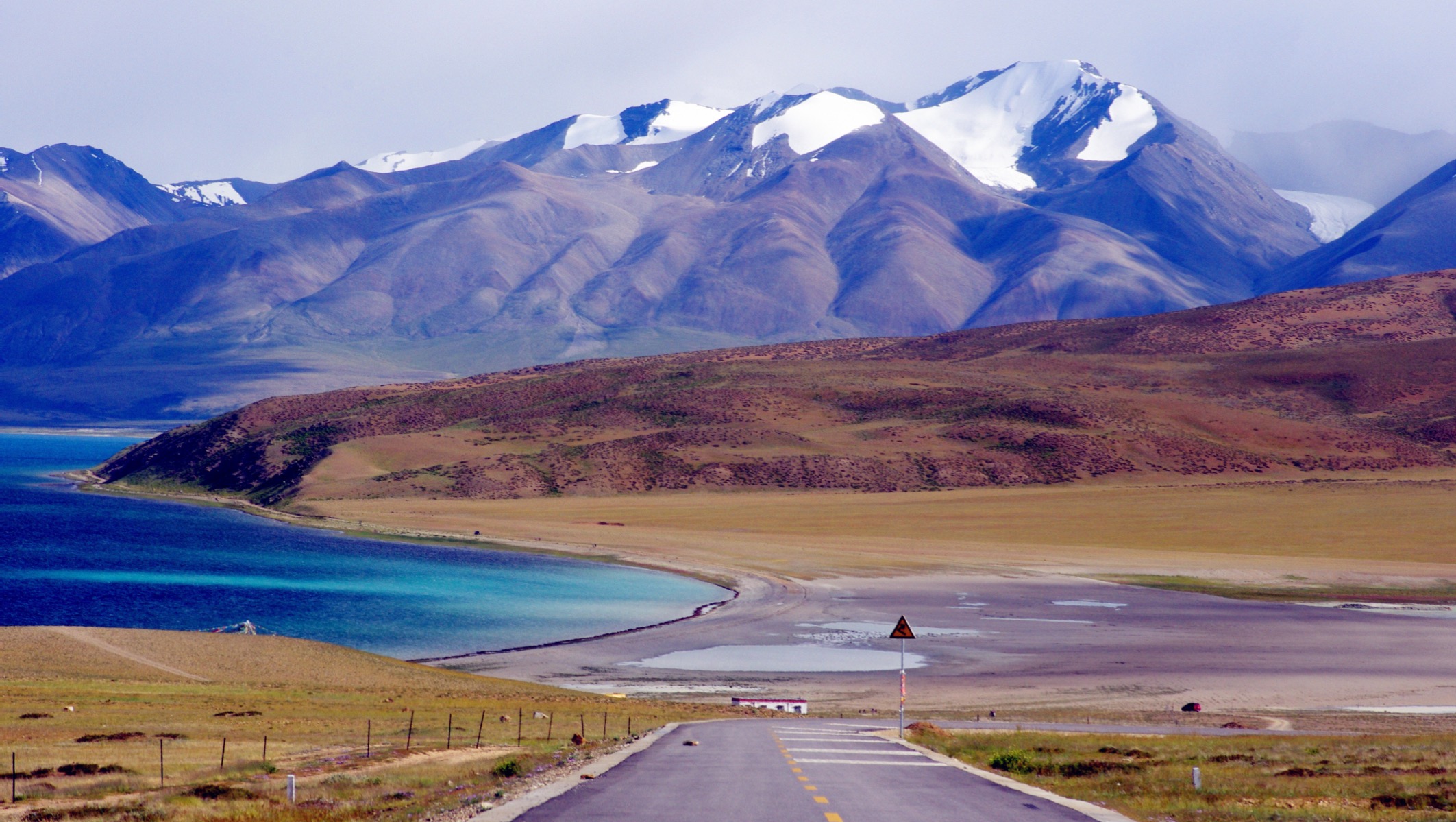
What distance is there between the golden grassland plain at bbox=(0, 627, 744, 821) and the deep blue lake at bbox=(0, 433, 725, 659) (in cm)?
782

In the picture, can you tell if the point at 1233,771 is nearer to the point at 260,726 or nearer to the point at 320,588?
the point at 260,726

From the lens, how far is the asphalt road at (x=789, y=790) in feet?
52.0

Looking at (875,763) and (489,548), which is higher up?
(489,548)

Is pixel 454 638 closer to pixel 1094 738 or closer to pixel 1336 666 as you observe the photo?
pixel 1094 738

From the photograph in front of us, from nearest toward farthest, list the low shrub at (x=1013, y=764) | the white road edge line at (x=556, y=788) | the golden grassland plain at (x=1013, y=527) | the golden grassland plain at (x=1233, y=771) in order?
the white road edge line at (x=556, y=788) < the golden grassland plain at (x=1233, y=771) < the low shrub at (x=1013, y=764) < the golden grassland plain at (x=1013, y=527)

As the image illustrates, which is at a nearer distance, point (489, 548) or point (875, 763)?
point (875, 763)

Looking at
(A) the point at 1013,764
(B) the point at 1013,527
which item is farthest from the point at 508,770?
(B) the point at 1013,527

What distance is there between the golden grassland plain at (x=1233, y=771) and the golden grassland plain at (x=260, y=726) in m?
8.86

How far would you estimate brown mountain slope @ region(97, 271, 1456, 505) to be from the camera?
452 ft

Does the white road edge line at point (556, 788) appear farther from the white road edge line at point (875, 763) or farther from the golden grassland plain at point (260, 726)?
the white road edge line at point (875, 763)

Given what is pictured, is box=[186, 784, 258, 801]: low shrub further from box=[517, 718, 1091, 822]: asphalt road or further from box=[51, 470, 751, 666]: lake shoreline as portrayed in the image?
box=[51, 470, 751, 666]: lake shoreline

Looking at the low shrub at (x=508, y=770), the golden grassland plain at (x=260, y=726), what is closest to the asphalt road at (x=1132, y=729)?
the golden grassland plain at (x=260, y=726)

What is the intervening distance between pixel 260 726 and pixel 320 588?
40126 mm

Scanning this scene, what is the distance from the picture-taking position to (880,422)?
155 m
